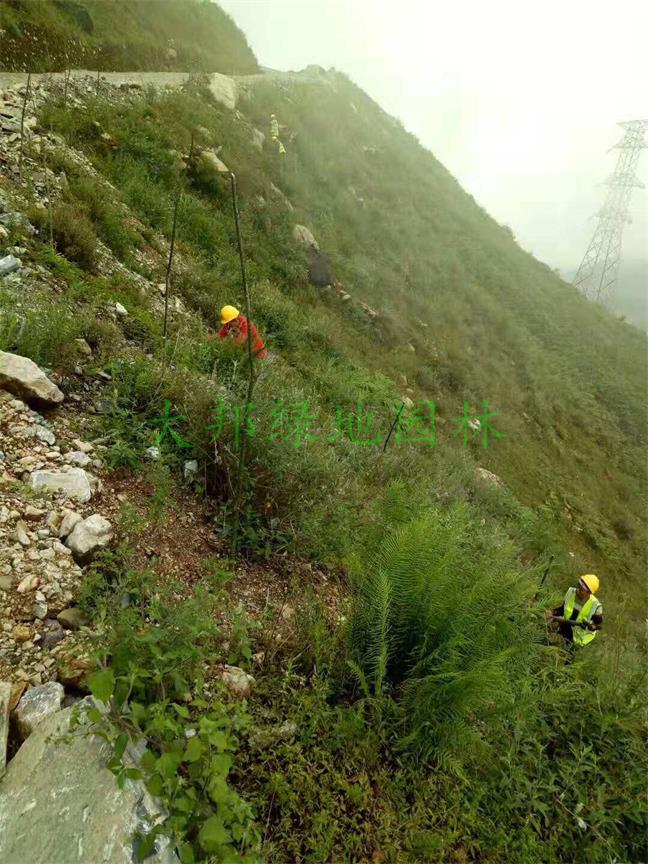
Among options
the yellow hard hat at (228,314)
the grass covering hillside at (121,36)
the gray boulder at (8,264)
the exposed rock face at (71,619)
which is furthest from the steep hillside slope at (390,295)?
the gray boulder at (8,264)

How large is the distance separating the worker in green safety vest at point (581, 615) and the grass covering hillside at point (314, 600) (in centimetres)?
22

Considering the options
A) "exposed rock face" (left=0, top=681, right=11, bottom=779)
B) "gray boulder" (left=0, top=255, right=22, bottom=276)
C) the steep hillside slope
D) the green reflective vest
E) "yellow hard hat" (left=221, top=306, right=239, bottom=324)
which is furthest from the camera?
the steep hillside slope

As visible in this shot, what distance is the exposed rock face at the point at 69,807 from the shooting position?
133cm

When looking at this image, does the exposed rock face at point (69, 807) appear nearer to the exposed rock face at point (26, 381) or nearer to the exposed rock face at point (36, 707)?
the exposed rock face at point (36, 707)

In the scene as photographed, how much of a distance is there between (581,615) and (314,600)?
3.06 meters

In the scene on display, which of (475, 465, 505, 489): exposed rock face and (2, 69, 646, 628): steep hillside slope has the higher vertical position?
(2, 69, 646, 628): steep hillside slope

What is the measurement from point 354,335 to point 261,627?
28.2 feet

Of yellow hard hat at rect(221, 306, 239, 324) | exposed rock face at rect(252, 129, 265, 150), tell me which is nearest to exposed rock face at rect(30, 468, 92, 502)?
yellow hard hat at rect(221, 306, 239, 324)

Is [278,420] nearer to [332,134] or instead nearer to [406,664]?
[406,664]

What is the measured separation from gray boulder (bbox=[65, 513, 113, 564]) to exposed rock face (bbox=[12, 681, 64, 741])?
653 millimetres

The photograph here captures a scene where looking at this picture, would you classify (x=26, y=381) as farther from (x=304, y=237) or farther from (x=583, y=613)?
(x=304, y=237)

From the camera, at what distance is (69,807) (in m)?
1.40

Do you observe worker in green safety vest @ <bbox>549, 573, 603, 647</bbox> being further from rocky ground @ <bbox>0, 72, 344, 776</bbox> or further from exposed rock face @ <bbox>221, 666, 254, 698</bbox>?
exposed rock face @ <bbox>221, 666, 254, 698</bbox>

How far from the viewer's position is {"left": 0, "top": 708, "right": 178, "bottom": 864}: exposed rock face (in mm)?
1335
